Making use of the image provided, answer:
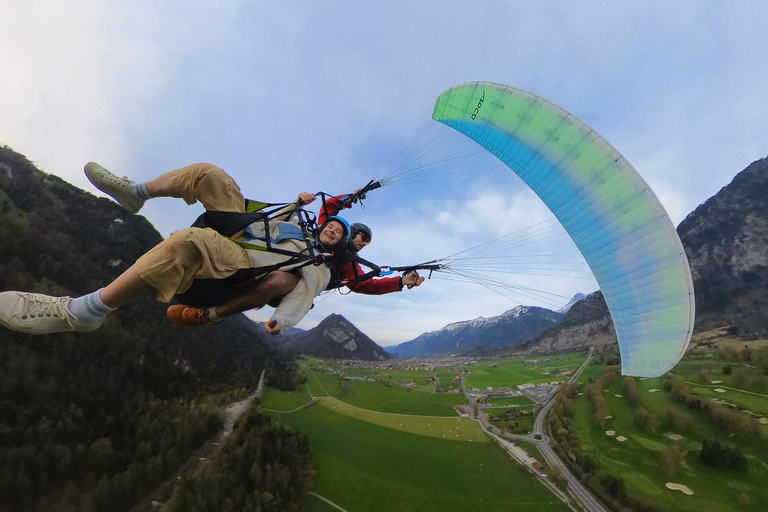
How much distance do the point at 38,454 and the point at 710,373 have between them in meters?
61.0

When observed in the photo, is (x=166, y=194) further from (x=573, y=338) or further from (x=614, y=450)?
(x=573, y=338)

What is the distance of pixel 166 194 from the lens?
3094mm

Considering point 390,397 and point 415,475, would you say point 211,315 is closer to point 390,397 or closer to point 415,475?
point 415,475

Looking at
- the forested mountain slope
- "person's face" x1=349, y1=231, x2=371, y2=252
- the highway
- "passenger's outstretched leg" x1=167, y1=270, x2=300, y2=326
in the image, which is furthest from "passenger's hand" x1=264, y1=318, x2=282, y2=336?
the forested mountain slope

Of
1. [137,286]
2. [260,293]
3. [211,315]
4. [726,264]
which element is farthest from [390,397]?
[726,264]

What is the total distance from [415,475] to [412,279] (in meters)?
31.0

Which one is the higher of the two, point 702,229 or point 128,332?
point 702,229

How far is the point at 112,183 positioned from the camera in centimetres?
310

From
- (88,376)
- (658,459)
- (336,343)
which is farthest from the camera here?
(336,343)

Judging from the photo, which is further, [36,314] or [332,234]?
[332,234]

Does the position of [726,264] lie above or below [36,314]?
above

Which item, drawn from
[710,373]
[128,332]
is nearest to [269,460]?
[128,332]

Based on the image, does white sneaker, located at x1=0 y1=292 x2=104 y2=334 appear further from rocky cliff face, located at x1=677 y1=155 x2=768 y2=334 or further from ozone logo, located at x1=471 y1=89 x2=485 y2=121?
rocky cliff face, located at x1=677 y1=155 x2=768 y2=334

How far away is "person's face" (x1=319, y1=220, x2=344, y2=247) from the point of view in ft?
10.3
